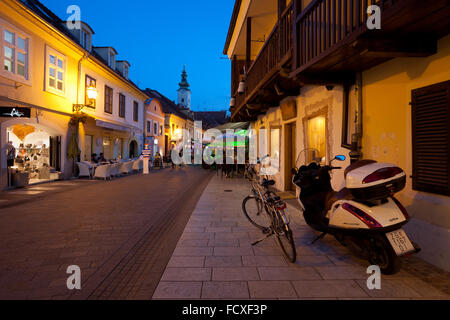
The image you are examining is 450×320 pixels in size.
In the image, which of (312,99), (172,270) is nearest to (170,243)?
(172,270)

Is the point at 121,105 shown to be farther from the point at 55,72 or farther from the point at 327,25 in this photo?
the point at 327,25

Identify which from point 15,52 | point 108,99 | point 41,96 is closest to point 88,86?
point 108,99

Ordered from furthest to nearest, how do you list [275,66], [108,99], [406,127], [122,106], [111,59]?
1. [122,106]
2. [111,59]
3. [108,99]
4. [275,66]
5. [406,127]

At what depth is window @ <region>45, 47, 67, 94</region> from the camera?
11.7 m

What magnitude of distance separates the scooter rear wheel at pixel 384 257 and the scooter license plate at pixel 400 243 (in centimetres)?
5

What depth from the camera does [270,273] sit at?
324 cm

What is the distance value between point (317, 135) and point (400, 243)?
4498mm

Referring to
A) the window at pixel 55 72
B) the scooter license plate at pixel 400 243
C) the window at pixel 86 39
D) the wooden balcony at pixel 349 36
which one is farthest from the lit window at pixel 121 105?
the scooter license plate at pixel 400 243

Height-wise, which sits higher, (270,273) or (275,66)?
(275,66)

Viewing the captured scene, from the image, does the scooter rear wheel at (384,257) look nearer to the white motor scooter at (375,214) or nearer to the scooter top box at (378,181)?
the white motor scooter at (375,214)

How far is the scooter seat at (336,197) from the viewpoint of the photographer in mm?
3536

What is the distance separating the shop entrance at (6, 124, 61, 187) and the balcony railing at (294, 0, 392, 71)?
1077cm
